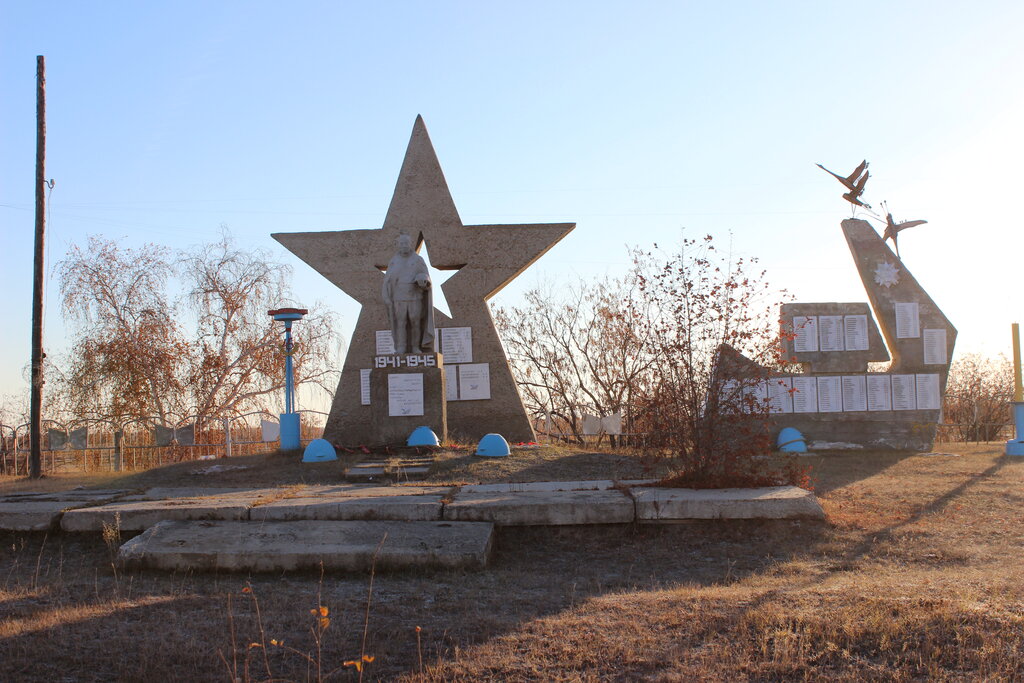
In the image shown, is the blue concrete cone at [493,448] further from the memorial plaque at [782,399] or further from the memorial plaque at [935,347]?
the memorial plaque at [935,347]

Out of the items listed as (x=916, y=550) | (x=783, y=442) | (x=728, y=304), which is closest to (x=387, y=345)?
(x=783, y=442)

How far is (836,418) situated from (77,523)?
1093 cm

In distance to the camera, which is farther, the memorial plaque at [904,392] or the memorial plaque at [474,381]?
the memorial plaque at [474,381]

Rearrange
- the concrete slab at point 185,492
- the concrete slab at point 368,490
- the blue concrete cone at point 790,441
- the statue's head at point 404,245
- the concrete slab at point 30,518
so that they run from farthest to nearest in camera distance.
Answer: the blue concrete cone at point 790,441
the statue's head at point 404,245
the concrete slab at point 185,492
the concrete slab at point 368,490
the concrete slab at point 30,518

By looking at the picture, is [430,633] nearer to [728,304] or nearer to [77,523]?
[77,523]

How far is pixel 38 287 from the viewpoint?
52.0 ft

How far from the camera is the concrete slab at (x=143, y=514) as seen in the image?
6.62 metres

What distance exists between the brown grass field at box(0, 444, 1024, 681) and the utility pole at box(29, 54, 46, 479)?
9986mm

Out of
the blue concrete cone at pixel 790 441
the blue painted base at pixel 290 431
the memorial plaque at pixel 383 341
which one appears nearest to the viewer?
the blue concrete cone at pixel 790 441

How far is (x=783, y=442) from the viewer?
13.1 metres

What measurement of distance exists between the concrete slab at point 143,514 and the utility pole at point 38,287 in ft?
32.2

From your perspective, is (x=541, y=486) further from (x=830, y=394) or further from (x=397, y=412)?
(x=830, y=394)

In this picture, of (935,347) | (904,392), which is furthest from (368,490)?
(935,347)

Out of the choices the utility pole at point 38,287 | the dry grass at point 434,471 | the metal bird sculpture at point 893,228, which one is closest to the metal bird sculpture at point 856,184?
the metal bird sculpture at point 893,228
